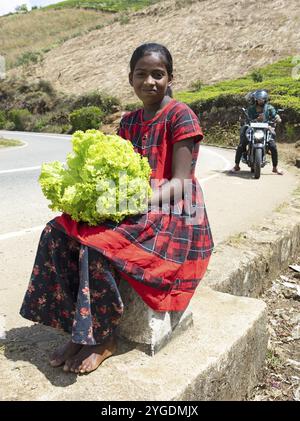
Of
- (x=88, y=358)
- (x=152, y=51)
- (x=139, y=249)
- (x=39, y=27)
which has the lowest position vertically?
(x=88, y=358)

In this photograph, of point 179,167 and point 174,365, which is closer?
point 174,365

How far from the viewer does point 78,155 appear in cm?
228

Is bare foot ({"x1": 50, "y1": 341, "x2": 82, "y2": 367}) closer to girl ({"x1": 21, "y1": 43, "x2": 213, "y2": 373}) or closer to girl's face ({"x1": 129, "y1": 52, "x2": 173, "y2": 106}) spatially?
girl ({"x1": 21, "y1": 43, "x2": 213, "y2": 373})

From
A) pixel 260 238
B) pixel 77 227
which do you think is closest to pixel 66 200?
pixel 77 227

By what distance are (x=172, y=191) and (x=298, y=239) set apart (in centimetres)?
344

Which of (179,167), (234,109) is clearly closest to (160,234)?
(179,167)

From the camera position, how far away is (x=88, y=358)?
220 cm

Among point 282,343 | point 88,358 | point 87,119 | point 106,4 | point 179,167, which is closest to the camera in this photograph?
point 88,358

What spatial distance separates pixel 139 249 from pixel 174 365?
565 mm

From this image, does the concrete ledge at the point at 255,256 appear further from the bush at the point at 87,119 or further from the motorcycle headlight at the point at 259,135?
the bush at the point at 87,119

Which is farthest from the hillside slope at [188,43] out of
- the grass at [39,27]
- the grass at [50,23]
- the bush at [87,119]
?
the grass at [39,27]

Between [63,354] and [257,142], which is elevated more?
[257,142]

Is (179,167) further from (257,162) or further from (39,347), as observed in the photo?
(257,162)

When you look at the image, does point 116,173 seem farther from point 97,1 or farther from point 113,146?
point 97,1
